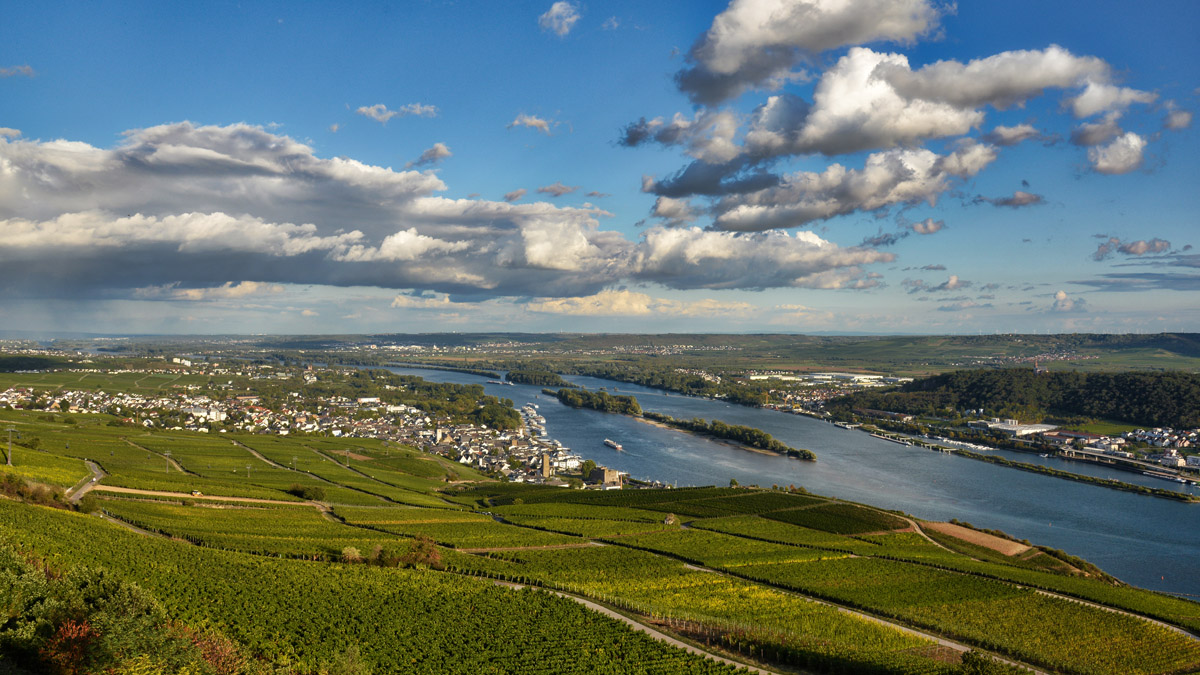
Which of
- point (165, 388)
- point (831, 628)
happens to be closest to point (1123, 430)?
point (831, 628)

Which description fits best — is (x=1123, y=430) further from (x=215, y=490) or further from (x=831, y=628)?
(x=215, y=490)

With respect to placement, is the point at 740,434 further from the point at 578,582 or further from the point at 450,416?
the point at 578,582

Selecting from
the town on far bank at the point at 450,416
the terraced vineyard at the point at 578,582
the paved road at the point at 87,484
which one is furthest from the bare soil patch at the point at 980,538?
the paved road at the point at 87,484

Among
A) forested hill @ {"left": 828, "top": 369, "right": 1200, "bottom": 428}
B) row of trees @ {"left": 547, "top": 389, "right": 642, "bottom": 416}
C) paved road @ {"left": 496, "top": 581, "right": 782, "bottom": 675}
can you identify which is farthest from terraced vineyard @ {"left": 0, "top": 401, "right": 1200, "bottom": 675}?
forested hill @ {"left": 828, "top": 369, "right": 1200, "bottom": 428}

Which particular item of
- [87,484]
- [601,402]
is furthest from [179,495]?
[601,402]

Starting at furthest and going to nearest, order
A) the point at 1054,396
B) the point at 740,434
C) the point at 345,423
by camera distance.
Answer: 1. the point at 1054,396
2. the point at 345,423
3. the point at 740,434

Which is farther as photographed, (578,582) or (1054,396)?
(1054,396)
